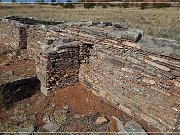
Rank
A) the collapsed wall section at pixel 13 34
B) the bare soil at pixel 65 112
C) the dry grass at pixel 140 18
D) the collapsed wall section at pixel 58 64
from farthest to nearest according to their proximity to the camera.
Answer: the dry grass at pixel 140 18 < the collapsed wall section at pixel 13 34 < the collapsed wall section at pixel 58 64 < the bare soil at pixel 65 112

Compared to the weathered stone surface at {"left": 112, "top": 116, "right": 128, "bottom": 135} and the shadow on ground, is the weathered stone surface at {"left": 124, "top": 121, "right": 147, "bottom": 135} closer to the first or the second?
the weathered stone surface at {"left": 112, "top": 116, "right": 128, "bottom": 135}

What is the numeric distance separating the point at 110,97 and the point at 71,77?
1.40 meters

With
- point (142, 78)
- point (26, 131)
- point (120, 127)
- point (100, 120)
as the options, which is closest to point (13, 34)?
point (26, 131)

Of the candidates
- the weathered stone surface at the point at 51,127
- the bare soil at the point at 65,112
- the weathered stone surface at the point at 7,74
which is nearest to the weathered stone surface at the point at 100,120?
the bare soil at the point at 65,112

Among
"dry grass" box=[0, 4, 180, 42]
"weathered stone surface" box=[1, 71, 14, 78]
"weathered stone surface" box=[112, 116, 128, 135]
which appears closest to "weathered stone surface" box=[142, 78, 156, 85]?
"weathered stone surface" box=[112, 116, 128, 135]

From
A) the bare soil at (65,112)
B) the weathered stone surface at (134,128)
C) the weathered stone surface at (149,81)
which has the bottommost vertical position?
the bare soil at (65,112)

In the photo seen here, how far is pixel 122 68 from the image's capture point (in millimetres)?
6672

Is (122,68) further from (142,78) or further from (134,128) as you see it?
(134,128)

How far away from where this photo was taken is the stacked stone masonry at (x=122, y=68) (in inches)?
225

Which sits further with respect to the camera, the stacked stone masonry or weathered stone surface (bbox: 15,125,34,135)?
weathered stone surface (bbox: 15,125,34,135)

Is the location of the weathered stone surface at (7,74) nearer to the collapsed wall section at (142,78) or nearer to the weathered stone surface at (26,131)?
the collapsed wall section at (142,78)

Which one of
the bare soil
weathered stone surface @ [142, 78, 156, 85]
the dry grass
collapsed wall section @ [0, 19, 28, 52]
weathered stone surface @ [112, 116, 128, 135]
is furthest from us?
the dry grass

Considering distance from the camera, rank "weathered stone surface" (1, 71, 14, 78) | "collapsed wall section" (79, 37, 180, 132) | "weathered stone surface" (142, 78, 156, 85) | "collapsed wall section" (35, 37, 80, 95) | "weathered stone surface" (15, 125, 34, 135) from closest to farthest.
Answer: "collapsed wall section" (79, 37, 180, 132)
"weathered stone surface" (15, 125, 34, 135)
"weathered stone surface" (142, 78, 156, 85)
"collapsed wall section" (35, 37, 80, 95)
"weathered stone surface" (1, 71, 14, 78)

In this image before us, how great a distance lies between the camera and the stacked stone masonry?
5.70m
